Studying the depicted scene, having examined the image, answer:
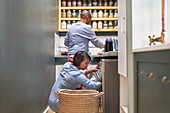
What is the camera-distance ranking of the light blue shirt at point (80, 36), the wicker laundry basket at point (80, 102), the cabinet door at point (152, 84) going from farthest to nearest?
the light blue shirt at point (80, 36) < the wicker laundry basket at point (80, 102) < the cabinet door at point (152, 84)

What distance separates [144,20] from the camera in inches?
65.5

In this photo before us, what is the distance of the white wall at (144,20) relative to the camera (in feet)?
5.21

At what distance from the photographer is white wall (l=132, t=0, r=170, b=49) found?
5.21 ft

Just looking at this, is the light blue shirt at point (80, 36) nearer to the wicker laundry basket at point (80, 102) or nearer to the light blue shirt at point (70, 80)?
the light blue shirt at point (70, 80)

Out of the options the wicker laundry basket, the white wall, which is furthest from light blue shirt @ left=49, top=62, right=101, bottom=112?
the white wall

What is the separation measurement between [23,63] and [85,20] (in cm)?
171

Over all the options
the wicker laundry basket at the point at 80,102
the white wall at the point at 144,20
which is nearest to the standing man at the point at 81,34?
the wicker laundry basket at the point at 80,102

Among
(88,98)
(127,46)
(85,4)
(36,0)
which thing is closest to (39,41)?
(36,0)

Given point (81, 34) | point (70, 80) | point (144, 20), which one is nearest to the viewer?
point (144, 20)

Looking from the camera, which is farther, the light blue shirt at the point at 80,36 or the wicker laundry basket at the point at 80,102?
the light blue shirt at the point at 80,36

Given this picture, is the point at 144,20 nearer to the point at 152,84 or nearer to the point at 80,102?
the point at 152,84

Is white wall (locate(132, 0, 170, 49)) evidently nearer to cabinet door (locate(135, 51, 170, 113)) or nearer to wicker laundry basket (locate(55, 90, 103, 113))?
cabinet door (locate(135, 51, 170, 113))

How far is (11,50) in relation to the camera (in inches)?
71.1

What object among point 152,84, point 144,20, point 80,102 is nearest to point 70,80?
point 80,102
